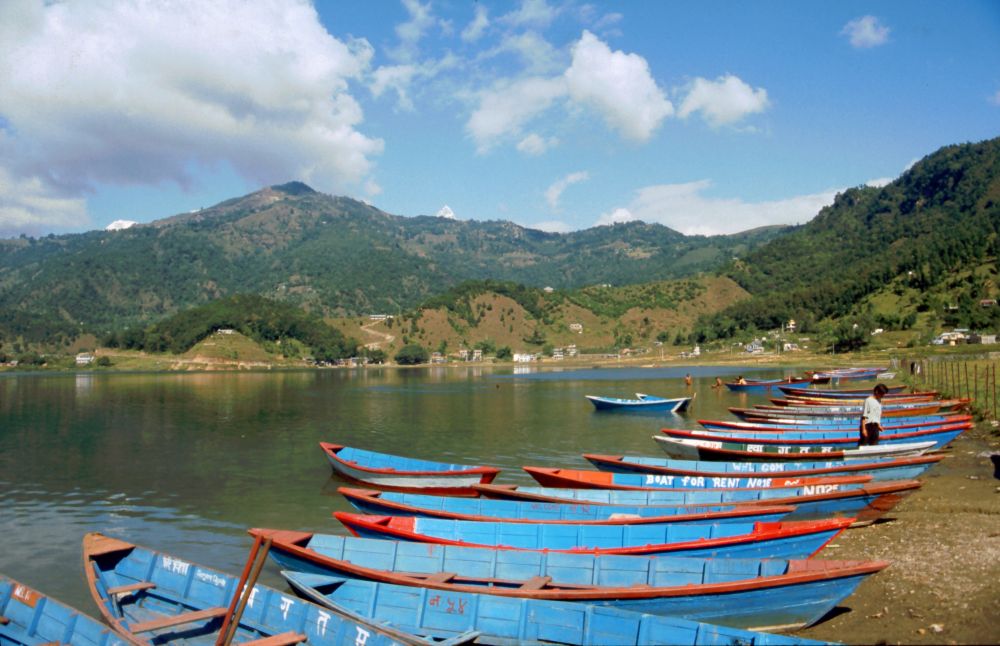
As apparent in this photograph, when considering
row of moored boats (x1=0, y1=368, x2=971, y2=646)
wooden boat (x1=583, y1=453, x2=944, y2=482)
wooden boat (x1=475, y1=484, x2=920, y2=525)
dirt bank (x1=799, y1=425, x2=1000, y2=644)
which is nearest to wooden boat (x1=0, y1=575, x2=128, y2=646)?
row of moored boats (x1=0, y1=368, x2=971, y2=646)

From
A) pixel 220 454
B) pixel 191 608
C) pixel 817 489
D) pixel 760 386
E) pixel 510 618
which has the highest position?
pixel 817 489

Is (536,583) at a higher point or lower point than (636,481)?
higher

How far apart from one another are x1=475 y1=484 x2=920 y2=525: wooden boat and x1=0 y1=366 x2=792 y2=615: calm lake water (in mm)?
6632

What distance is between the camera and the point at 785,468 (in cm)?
2091

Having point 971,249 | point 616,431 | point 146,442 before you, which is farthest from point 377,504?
point 971,249

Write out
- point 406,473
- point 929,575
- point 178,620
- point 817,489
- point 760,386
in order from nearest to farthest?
point 178,620 < point 929,575 < point 817,489 < point 406,473 < point 760,386

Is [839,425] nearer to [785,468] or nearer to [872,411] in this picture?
[872,411]

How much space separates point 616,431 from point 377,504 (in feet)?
88.1

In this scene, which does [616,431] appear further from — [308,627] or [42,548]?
[308,627]

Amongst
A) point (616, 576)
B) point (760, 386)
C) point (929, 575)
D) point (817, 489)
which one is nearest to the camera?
point (616, 576)

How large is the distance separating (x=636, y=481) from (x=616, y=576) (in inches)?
336

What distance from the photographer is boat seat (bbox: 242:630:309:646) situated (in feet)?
27.8

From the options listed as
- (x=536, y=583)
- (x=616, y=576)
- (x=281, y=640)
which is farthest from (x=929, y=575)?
(x=281, y=640)

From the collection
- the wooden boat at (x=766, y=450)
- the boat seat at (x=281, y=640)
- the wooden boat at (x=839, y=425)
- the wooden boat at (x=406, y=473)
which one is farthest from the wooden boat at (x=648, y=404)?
the boat seat at (x=281, y=640)
